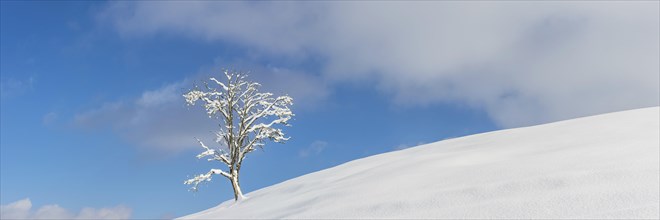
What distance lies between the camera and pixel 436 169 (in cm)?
804

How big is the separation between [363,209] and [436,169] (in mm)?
2032

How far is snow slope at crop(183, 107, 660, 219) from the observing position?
16.5 ft

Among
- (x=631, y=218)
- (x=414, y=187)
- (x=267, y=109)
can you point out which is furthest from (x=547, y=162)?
(x=267, y=109)

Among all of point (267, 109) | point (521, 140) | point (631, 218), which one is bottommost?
point (631, 218)

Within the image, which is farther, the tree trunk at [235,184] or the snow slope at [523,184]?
the tree trunk at [235,184]

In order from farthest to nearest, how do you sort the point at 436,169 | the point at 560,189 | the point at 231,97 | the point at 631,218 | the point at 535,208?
1. the point at 231,97
2. the point at 436,169
3. the point at 560,189
4. the point at 535,208
5. the point at 631,218

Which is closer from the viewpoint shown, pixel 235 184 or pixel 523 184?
pixel 523 184

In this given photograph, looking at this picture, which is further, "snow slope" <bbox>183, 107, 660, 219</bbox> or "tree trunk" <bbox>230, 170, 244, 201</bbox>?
"tree trunk" <bbox>230, 170, 244, 201</bbox>

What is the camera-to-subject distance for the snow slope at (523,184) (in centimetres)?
502

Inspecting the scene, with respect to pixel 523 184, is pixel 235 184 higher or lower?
higher

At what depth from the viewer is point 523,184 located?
5930 mm

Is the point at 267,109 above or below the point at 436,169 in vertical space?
above

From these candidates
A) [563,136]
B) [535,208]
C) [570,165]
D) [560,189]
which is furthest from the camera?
[563,136]

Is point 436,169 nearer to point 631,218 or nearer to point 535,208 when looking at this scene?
point 535,208
